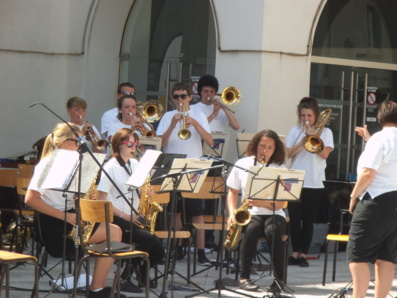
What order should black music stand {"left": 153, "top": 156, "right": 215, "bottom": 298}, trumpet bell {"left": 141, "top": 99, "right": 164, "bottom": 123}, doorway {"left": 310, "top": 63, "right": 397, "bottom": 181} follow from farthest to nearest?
doorway {"left": 310, "top": 63, "right": 397, "bottom": 181} → trumpet bell {"left": 141, "top": 99, "right": 164, "bottom": 123} → black music stand {"left": 153, "top": 156, "right": 215, "bottom": 298}

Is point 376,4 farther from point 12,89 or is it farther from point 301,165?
point 12,89

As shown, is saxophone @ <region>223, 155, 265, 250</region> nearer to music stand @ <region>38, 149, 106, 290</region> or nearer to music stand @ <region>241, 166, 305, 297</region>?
music stand @ <region>241, 166, 305, 297</region>

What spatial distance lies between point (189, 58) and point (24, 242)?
4079 mm

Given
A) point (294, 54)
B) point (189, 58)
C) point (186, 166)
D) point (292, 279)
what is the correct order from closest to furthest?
point (186, 166)
point (292, 279)
point (294, 54)
point (189, 58)

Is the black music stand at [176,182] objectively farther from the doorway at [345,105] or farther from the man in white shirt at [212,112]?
the doorway at [345,105]

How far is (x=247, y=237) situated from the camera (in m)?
9.46

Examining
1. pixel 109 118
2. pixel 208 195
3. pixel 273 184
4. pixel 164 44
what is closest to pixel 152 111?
pixel 109 118

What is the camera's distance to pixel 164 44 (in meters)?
14.2

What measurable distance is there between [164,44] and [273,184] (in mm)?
5631

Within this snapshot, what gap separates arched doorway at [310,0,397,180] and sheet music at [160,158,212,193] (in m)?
4.58

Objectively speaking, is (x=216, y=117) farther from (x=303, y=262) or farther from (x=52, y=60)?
(x=52, y=60)

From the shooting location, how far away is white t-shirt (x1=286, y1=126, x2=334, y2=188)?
11242 mm

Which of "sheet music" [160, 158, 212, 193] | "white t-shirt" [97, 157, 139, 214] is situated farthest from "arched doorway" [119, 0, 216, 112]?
"white t-shirt" [97, 157, 139, 214]

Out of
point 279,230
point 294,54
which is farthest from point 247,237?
point 294,54
